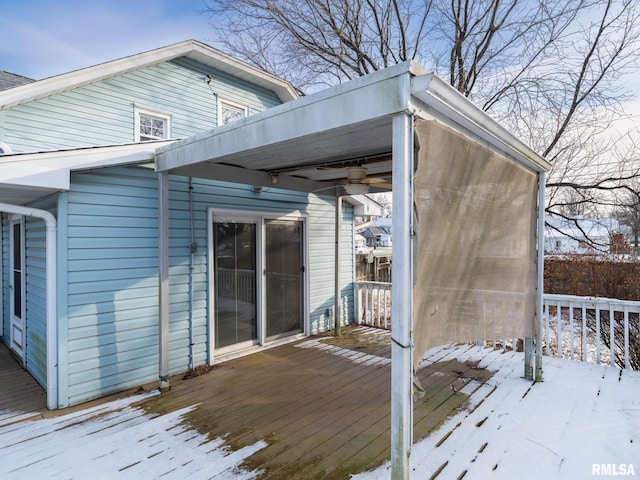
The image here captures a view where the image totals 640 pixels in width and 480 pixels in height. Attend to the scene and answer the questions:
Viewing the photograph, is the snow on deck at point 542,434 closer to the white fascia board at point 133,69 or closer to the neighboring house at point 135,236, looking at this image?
the neighboring house at point 135,236

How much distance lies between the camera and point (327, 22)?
9.24 meters

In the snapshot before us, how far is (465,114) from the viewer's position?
218 cm

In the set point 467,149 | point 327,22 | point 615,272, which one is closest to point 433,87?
point 467,149

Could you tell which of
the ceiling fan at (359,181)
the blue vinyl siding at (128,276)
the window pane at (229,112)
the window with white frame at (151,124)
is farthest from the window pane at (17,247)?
the ceiling fan at (359,181)

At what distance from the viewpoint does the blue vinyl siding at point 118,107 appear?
15.9ft

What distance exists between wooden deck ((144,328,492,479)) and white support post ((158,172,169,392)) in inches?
9.9

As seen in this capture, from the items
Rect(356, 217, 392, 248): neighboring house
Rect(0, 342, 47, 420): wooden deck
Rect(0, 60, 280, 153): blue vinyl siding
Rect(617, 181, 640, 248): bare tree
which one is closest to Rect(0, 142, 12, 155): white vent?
Rect(0, 60, 280, 153): blue vinyl siding

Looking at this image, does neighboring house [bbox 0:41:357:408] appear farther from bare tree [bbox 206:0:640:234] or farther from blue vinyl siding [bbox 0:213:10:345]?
bare tree [bbox 206:0:640:234]

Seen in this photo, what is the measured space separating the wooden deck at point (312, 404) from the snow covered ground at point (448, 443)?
15 centimetres

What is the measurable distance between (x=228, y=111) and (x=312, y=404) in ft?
18.0

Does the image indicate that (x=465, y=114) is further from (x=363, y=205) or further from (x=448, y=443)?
(x=363, y=205)

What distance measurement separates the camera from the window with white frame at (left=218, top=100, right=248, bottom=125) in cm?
648

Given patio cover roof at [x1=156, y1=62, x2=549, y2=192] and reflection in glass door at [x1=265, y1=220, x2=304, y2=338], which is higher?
patio cover roof at [x1=156, y1=62, x2=549, y2=192]

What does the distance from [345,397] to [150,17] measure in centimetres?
754
